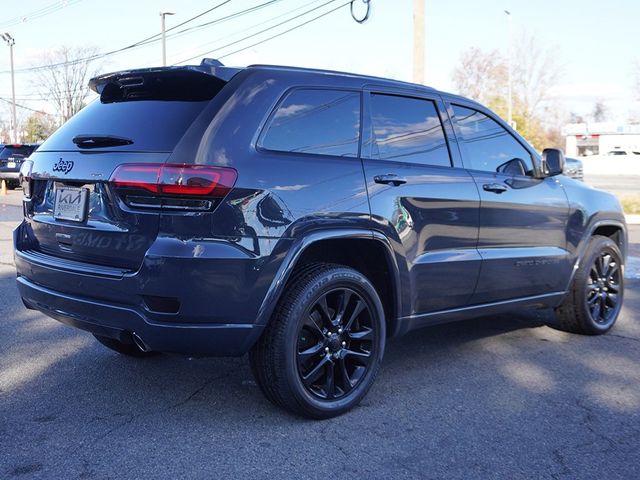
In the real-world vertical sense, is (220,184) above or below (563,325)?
above

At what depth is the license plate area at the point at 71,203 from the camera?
140 inches

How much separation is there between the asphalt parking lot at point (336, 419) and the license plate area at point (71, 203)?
1.05 metres

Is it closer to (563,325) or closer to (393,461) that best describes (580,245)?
(563,325)

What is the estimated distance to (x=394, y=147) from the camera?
4.16 meters

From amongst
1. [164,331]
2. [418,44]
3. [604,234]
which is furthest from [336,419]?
[418,44]

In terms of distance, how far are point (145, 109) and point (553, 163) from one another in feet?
9.94

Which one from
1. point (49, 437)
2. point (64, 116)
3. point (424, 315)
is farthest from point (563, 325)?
point (64, 116)

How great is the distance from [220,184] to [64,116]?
57.4 meters

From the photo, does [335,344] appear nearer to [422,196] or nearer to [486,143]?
[422,196]

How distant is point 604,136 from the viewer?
76.2 meters

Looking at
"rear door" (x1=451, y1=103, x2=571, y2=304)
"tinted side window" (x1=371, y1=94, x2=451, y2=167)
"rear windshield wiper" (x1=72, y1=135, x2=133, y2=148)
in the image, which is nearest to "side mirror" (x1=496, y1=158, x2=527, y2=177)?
"rear door" (x1=451, y1=103, x2=571, y2=304)

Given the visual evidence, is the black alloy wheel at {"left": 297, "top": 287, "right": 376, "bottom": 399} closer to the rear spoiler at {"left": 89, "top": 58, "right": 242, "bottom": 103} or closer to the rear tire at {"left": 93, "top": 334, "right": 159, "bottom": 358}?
the rear spoiler at {"left": 89, "top": 58, "right": 242, "bottom": 103}

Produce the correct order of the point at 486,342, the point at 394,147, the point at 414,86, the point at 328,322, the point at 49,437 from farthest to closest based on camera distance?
the point at 486,342, the point at 414,86, the point at 394,147, the point at 328,322, the point at 49,437

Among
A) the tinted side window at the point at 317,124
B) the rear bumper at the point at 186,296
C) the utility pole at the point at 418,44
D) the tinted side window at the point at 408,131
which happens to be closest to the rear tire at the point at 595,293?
the tinted side window at the point at 408,131
